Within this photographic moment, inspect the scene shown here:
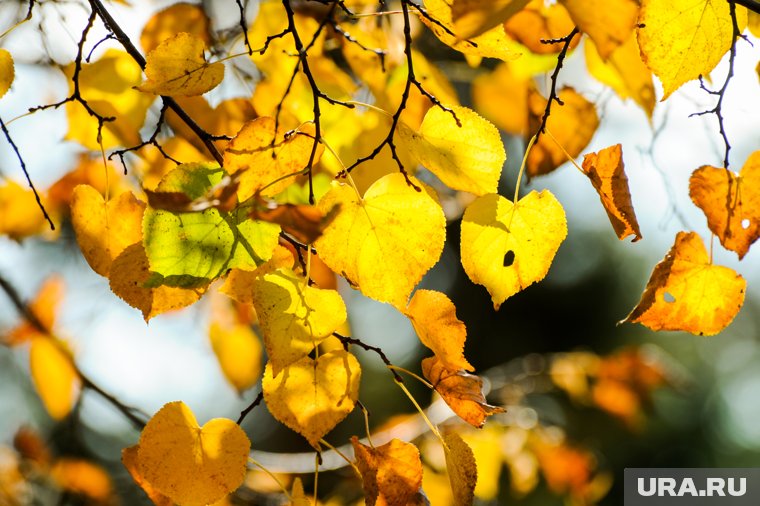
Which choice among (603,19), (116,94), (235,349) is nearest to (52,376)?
(235,349)

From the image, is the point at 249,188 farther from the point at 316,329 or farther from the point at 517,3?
the point at 517,3

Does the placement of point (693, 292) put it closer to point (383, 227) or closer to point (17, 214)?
point (383, 227)

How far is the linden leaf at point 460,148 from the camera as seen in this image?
53 centimetres

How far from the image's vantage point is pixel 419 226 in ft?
1.67

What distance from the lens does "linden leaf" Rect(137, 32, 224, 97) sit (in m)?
0.52

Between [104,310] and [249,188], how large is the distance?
3.72ft

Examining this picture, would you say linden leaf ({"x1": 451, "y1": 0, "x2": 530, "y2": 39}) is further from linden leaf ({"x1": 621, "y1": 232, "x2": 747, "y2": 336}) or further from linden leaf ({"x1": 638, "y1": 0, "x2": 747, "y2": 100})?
linden leaf ({"x1": 621, "y1": 232, "x2": 747, "y2": 336})

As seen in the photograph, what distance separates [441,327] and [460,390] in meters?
0.07

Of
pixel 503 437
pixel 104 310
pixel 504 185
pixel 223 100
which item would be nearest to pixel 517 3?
pixel 223 100

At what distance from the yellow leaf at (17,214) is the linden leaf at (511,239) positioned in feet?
2.51

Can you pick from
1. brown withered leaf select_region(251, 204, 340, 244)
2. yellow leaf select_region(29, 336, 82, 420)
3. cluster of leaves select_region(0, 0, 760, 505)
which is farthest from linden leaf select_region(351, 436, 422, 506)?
yellow leaf select_region(29, 336, 82, 420)

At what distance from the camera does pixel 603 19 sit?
0.40 m

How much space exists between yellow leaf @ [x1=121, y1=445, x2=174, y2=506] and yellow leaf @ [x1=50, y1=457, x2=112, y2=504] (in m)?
1.74

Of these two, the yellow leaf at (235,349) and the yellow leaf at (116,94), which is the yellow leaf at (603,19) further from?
the yellow leaf at (235,349)
